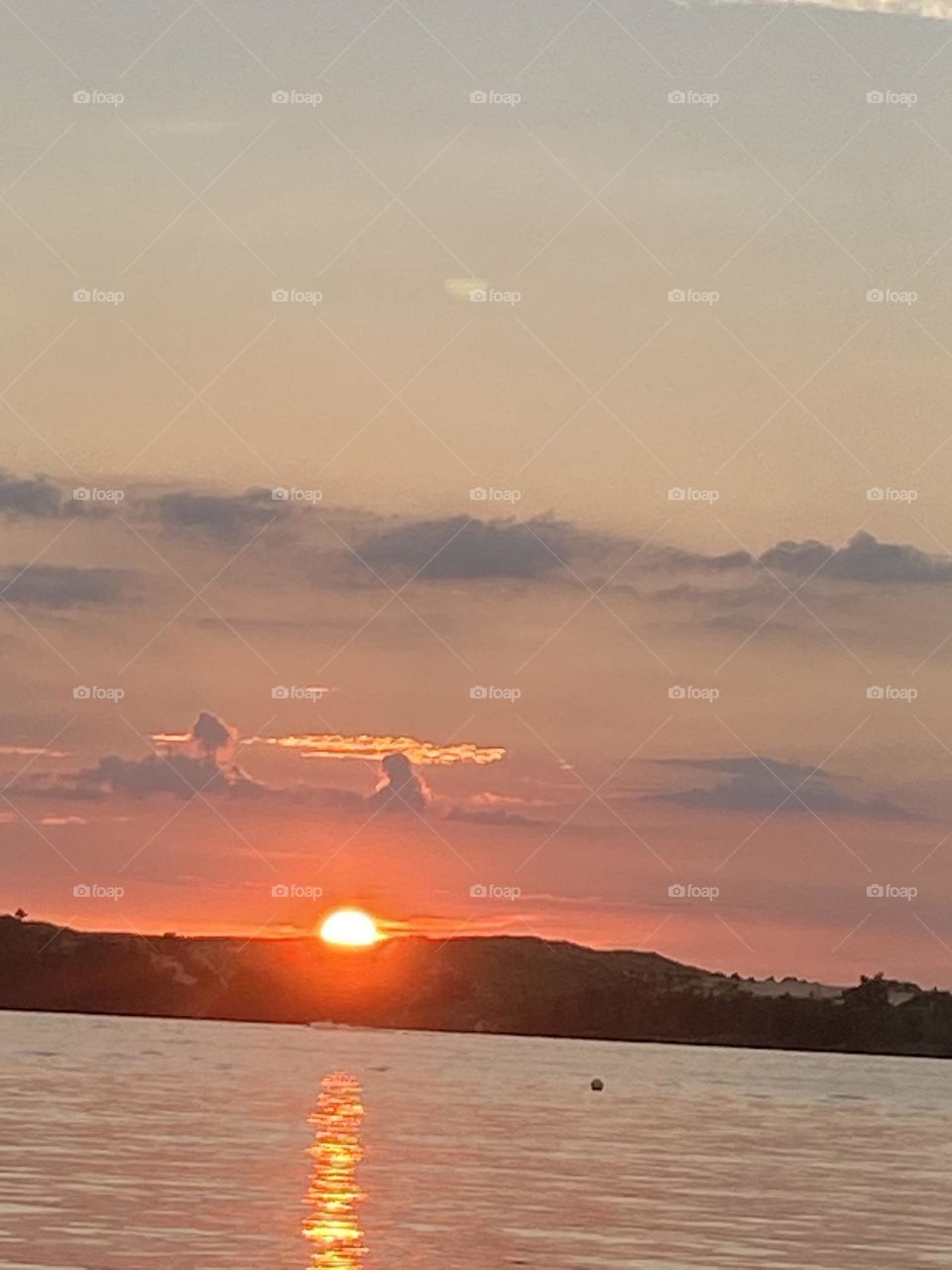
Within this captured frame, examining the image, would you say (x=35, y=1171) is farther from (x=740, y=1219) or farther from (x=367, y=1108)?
(x=367, y=1108)

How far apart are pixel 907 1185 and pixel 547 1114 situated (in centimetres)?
5159

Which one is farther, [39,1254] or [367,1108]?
[367,1108]

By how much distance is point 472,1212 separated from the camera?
6469cm

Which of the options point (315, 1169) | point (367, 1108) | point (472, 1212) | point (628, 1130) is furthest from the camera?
point (367, 1108)

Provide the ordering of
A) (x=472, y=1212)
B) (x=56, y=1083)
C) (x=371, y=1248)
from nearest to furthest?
1. (x=371, y=1248)
2. (x=472, y=1212)
3. (x=56, y=1083)

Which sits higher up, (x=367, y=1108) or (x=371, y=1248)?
(x=367, y=1108)

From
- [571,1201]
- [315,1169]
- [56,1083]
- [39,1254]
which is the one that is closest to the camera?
[39,1254]

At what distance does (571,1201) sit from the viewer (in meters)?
69.1

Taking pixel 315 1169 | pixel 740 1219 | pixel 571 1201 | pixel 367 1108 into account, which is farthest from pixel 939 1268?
pixel 367 1108

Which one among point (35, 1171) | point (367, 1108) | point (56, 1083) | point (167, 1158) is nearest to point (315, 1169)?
point (167, 1158)

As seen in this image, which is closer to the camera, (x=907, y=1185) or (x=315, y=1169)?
(x=315, y=1169)

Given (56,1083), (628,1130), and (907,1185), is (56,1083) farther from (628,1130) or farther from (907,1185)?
(907,1185)

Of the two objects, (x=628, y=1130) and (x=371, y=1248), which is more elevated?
(x=628, y=1130)

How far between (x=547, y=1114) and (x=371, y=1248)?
81440mm
